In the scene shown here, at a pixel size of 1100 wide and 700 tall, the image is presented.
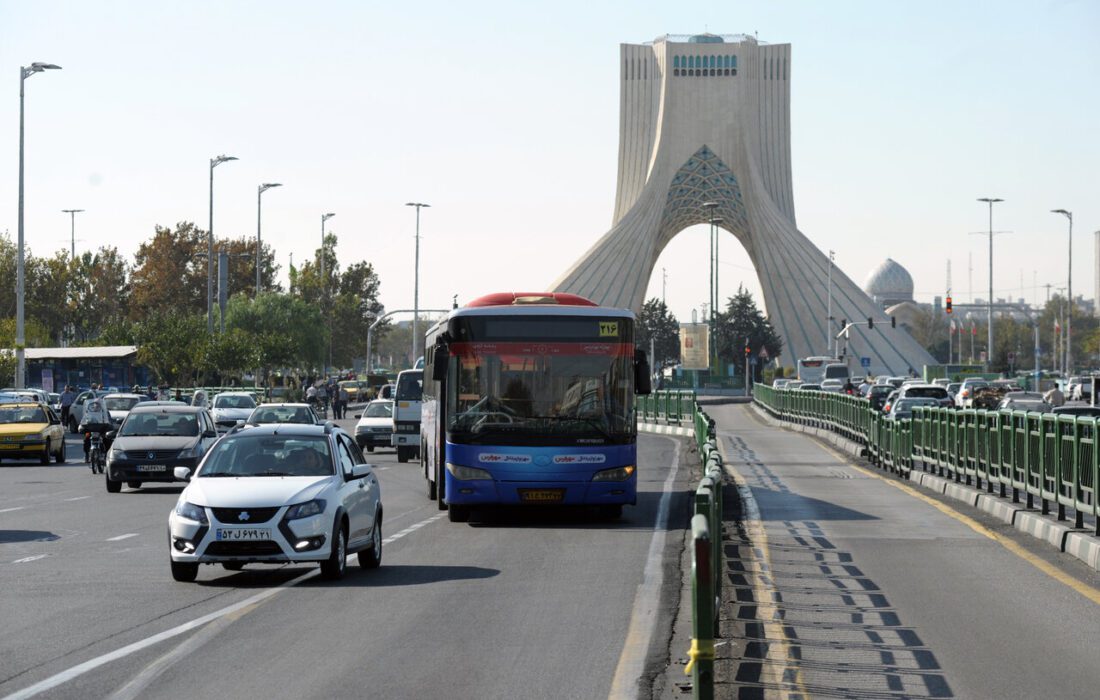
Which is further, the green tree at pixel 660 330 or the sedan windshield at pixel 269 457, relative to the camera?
the green tree at pixel 660 330

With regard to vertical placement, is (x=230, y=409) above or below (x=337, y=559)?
above

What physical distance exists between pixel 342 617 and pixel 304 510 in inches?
84.0

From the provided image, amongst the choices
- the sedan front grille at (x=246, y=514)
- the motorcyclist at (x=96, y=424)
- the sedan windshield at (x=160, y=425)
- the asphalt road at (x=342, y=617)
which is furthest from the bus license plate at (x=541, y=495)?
the motorcyclist at (x=96, y=424)

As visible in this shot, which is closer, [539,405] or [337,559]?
[337,559]

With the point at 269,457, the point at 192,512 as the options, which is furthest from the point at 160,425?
the point at 192,512

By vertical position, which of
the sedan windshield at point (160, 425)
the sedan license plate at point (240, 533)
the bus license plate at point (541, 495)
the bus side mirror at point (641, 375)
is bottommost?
the bus license plate at point (541, 495)

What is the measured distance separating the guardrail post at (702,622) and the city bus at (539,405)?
473 inches

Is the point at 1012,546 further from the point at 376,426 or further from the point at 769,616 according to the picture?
the point at 376,426

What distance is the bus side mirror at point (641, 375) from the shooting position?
60.8ft

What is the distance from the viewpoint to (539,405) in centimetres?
1917

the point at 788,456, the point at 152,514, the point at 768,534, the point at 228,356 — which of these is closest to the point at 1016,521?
the point at 768,534

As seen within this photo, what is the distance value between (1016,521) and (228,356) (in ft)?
180

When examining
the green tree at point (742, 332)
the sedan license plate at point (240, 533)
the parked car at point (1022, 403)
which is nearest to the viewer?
the sedan license plate at point (240, 533)

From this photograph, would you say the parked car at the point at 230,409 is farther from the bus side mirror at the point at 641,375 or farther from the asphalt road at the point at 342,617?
the bus side mirror at the point at 641,375
